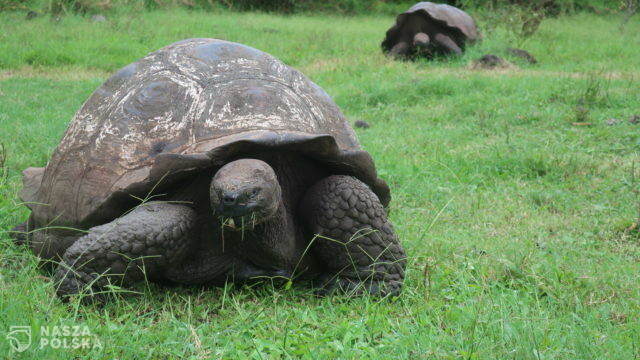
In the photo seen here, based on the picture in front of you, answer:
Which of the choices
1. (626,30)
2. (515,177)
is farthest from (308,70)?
(626,30)

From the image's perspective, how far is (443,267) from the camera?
279 centimetres

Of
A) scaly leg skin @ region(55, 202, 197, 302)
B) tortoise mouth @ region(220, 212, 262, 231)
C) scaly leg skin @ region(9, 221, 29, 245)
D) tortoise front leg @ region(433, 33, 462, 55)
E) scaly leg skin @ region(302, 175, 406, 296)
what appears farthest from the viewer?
tortoise front leg @ region(433, 33, 462, 55)

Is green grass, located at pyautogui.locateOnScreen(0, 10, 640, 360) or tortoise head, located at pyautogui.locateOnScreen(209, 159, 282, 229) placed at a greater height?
tortoise head, located at pyautogui.locateOnScreen(209, 159, 282, 229)

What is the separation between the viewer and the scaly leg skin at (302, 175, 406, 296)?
2.50 m

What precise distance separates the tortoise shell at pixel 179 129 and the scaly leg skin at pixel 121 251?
0.46 feet

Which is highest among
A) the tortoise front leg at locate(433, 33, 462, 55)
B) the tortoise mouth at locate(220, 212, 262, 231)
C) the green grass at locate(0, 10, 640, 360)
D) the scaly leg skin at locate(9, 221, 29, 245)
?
the tortoise mouth at locate(220, 212, 262, 231)

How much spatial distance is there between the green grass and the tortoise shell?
13.9 inches

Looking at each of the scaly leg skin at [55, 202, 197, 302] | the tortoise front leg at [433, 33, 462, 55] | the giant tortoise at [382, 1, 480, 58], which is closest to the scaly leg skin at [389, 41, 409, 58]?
the giant tortoise at [382, 1, 480, 58]

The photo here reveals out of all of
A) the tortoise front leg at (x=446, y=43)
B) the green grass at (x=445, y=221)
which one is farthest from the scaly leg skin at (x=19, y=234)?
the tortoise front leg at (x=446, y=43)

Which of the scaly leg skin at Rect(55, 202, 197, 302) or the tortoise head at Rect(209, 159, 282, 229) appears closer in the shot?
the tortoise head at Rect(209, 159, 282, 229)

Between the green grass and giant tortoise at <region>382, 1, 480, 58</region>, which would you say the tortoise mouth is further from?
giant tortoise at <region>382, 1, 480, 58</region>

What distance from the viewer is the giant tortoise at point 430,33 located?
373 inches

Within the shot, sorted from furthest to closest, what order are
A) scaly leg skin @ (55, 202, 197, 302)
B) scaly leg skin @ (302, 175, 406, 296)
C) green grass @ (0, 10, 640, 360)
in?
scaly leg skin @ (302, 175, 406, 296), scaly leg skin @ (55, 202, 197, 302), green grass @ (0, 10, 640, 360)

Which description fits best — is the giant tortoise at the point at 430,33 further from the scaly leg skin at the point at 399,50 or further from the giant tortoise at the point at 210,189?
the giant tortoise at the point at 210,189
